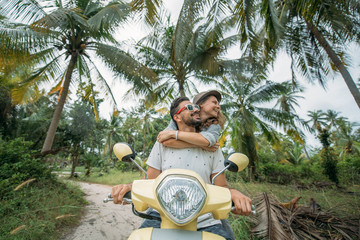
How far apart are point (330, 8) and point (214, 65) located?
388 centimetres

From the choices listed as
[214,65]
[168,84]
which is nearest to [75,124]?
[168,84]

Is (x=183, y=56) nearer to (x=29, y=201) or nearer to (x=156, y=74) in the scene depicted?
(x=156, y=74)

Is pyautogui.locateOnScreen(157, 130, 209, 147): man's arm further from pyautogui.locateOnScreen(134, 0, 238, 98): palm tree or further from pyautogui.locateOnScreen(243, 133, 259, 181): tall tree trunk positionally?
pyautogui.locateOnScreen(243, 133, 259, 181): tall tree trunk

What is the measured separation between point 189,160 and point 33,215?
Result: 3802 millimetres

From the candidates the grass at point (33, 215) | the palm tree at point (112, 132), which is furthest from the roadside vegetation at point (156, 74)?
the palm tree at point (112, 132)

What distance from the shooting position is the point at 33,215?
339 cm

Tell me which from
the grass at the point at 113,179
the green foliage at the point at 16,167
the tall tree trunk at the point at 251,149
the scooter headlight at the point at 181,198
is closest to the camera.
Result: the scooter headlight at the point at 181,198

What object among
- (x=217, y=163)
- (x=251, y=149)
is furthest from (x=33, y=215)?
(x=251, y=149)

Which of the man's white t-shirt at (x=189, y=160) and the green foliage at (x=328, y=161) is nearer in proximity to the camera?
the man's white t-shirt at (x=189, y=160)

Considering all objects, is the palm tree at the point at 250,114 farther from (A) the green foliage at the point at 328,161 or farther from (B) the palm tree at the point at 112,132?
(B) the palm tree at the point at 112,132

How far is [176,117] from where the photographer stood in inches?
59.6

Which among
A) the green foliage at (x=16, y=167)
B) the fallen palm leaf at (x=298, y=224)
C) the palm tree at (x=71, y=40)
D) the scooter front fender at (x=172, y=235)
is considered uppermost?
the palm tree at (x=71, y=40)

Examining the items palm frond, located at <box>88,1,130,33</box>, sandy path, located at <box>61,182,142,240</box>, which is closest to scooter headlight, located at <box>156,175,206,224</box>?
sandy path, located at <box>61,182,142,240</box>

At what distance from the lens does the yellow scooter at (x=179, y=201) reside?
0.72m
